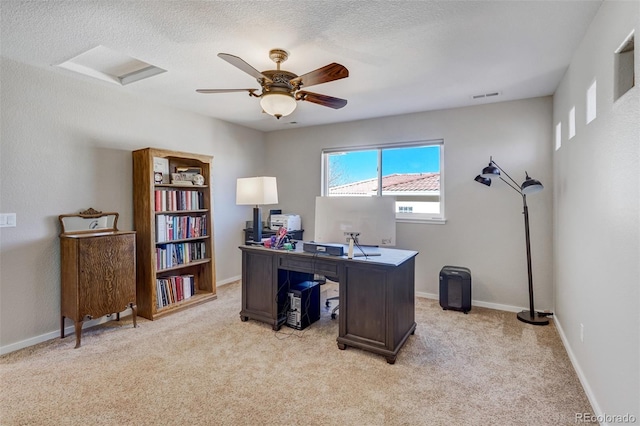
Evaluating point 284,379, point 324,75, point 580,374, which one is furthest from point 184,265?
point 580,374

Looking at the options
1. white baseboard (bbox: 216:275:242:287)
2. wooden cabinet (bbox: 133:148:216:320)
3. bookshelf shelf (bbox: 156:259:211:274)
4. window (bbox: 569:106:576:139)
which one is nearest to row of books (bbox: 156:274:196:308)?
wooden cabinet (bbox: 133:148:216:320)

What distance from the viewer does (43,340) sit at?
9.37 feet

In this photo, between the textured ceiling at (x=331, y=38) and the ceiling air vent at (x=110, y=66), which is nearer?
the textured ceiling at (x=331, y=38)

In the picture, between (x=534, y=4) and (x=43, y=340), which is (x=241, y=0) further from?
(x=43, y=340)

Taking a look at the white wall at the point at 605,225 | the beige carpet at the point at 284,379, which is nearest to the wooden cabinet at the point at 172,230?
the beige carpet at the point at 284,379

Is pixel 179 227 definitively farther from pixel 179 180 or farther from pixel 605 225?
pixel 605 225

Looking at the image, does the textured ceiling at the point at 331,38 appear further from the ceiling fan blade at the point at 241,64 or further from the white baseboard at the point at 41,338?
the white baseboard at the point at 41,338

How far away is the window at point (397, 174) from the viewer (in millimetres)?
4203

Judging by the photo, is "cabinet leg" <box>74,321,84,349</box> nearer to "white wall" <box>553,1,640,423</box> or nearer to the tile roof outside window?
the tile roof outside window

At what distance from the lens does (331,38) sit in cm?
229

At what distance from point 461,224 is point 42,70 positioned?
476 cm

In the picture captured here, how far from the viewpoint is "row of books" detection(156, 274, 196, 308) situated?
3549 mm

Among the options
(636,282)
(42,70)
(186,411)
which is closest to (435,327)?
(636,282)

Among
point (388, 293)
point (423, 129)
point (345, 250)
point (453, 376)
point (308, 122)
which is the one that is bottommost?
point (453, 376)
